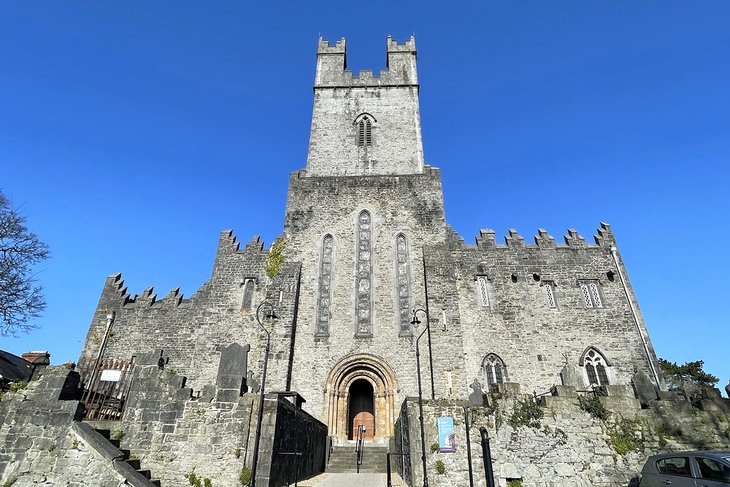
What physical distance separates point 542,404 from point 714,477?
373 centimetres

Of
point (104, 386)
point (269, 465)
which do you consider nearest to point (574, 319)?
point (269, 465)

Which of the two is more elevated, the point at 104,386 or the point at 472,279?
the point at 472,279

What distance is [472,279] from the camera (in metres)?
19.5

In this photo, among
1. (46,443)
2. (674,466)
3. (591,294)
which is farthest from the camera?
(591,294)

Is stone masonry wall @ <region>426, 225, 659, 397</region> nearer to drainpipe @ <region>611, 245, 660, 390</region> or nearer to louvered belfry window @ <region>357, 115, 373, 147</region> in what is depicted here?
drainpipe @ <region>611, 245, 660, 390</region>

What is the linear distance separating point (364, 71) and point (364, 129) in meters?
4.89

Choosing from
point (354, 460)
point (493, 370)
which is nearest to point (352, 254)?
point (493, 370)

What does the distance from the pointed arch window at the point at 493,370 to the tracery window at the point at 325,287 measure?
7260mm

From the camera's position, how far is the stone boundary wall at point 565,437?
376 inches

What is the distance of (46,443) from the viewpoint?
30.3 feet

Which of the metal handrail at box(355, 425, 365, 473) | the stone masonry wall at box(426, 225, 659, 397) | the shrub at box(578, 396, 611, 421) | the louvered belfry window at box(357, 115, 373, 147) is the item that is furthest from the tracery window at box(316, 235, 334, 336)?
the shrub at box(578, 396, 611, 421)

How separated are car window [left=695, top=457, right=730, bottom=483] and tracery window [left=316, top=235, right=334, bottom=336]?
12731mm

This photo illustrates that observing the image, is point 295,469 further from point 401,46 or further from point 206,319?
point 401,46

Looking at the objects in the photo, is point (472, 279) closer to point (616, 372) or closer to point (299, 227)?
point (616, 372)
